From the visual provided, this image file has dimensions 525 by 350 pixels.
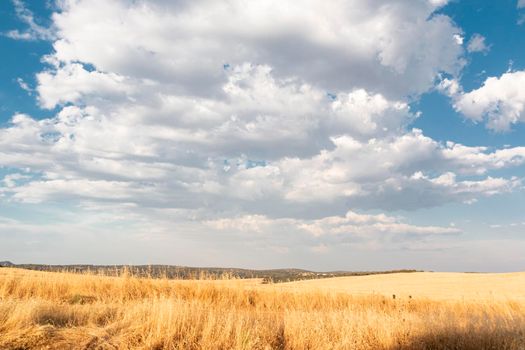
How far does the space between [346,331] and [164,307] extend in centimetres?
380

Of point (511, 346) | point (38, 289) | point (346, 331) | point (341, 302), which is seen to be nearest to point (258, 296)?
point (341, 302)

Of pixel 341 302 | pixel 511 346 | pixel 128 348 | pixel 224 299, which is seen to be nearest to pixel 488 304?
pixel 341 302

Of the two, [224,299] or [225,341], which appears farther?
[224,299]

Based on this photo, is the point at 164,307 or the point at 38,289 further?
the point at 38,289

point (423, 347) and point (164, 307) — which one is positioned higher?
point (164, 307)

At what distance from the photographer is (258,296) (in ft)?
63.5

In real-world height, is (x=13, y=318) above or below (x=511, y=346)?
above

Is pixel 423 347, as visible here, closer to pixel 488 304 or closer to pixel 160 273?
pixel 488 304

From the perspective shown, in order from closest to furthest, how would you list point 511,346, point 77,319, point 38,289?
point 511,346, point 77,319, point 38,289

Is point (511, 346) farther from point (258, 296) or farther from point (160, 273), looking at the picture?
point (160, 273)

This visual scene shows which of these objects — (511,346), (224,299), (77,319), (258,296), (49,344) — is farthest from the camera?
(258,296)

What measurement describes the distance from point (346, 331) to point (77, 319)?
18.8 feet

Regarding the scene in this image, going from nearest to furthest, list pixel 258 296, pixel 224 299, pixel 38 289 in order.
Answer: pixel 38 289 → pixel 224 299 → pixel 258 296

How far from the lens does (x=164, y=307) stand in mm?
9812
